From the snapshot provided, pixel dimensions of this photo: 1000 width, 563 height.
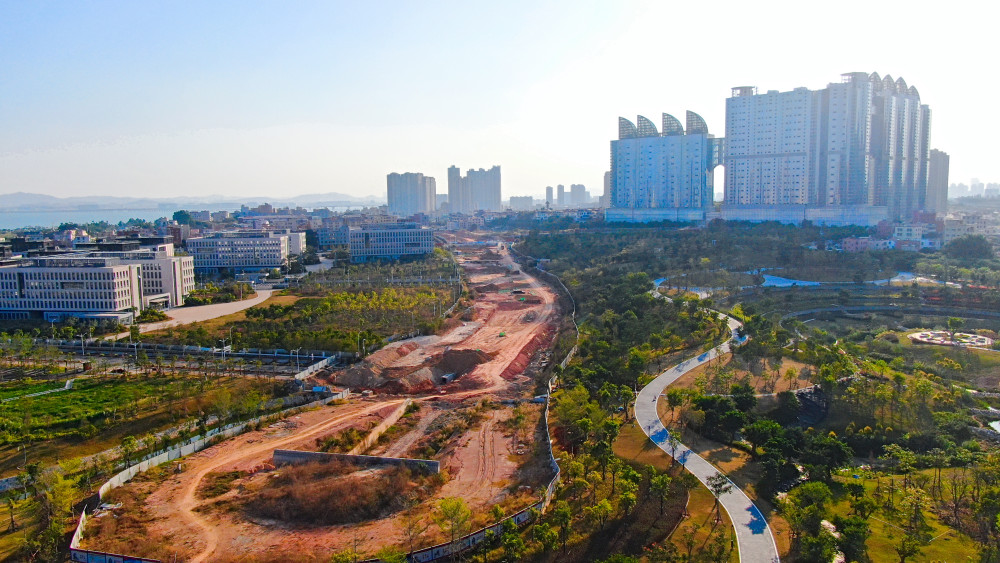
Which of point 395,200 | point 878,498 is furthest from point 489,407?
point 395,200

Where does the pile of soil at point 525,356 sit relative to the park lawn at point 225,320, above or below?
below

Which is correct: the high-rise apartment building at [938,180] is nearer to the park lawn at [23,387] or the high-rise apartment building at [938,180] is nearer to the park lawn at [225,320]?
the park lawn at [225,320]

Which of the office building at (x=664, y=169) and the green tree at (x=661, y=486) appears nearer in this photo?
the green tree at (x=661, y=486)

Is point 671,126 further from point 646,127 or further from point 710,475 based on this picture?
point 710,475

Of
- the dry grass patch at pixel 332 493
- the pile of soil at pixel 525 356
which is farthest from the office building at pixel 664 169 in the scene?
the dry grass patch at pixel 332 493

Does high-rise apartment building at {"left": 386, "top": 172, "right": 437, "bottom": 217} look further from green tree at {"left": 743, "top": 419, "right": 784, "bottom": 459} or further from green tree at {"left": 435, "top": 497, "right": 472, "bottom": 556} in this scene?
green tree at {"left": 435, "top": 497, "right": 472, "bottom": 556}

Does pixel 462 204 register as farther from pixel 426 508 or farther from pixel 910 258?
pixel 426 508
